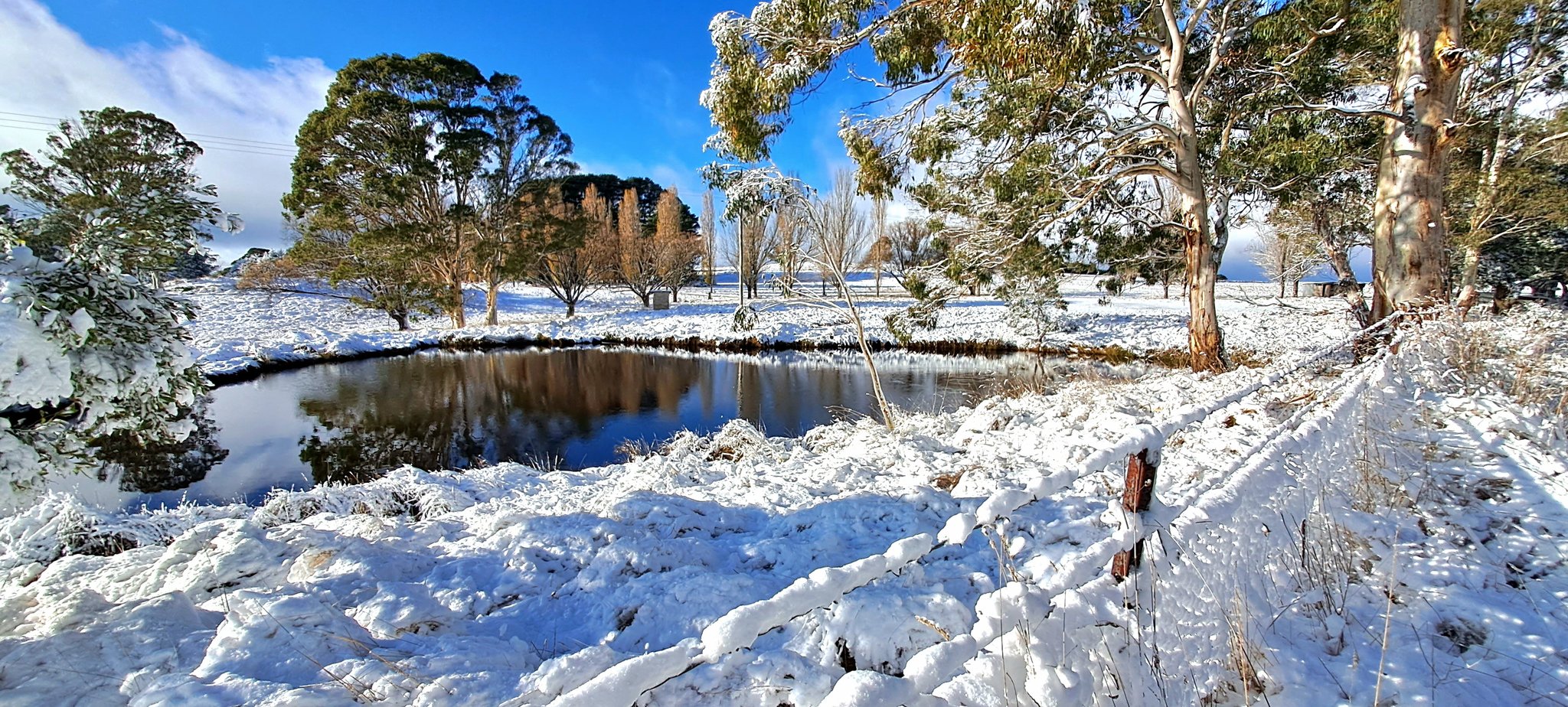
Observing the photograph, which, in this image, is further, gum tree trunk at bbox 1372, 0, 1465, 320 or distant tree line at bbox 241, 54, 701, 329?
distant tree line at bbox 241, 54, 701, 329

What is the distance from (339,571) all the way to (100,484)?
719 centimetres

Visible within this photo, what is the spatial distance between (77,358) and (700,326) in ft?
67.9

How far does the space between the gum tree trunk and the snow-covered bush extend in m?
8.80

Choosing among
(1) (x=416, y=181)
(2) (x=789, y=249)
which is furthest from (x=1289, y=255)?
(1) (x=416, y=181)

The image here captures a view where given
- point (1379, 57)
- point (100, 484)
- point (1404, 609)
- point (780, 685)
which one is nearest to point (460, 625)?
point (780, 685)

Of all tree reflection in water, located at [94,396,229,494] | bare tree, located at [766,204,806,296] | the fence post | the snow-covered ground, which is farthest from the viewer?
bare tree, located at [766,204,806,296]

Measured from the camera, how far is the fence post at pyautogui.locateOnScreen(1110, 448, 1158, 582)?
4.89ft

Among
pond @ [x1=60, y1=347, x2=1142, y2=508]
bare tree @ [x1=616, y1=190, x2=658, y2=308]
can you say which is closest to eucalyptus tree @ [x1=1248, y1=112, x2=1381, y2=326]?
pond @ [x1=60, y1=347, x2=1142, y2=508]

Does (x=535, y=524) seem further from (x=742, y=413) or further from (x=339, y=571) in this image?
(x=742, y=413)

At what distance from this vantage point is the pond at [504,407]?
24.9 feet

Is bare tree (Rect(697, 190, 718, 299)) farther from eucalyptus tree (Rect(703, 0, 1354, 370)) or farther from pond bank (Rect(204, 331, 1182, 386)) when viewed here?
eucalyptus tree (Rect(703, 0, 1354, 370))

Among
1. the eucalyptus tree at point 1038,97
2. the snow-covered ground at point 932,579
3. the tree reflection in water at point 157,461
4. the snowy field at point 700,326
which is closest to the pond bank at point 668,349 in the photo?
the snowy field at point 700,326

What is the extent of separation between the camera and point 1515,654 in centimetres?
170

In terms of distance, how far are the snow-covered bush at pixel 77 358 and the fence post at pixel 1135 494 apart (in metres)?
3.84
